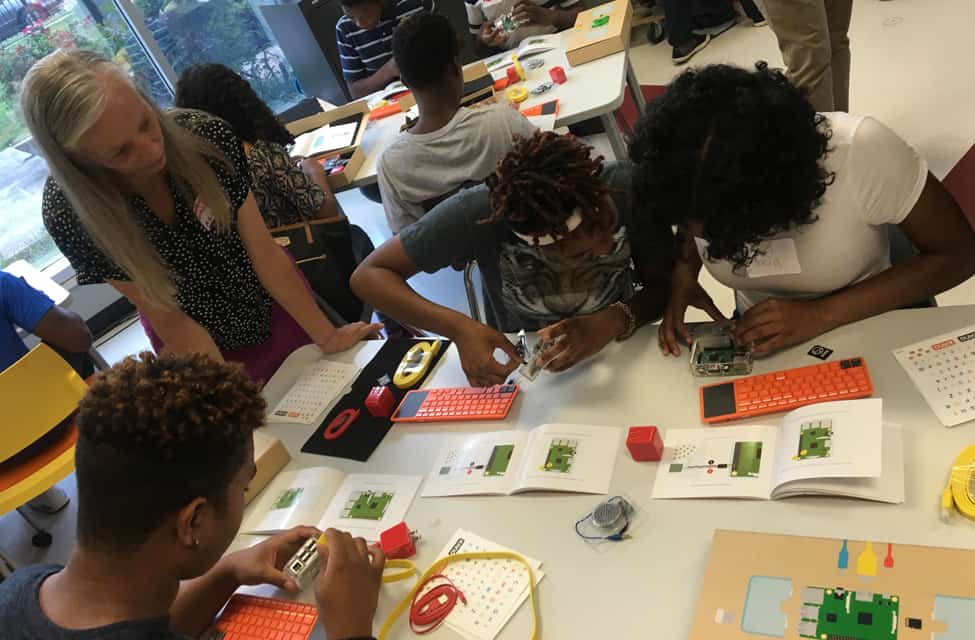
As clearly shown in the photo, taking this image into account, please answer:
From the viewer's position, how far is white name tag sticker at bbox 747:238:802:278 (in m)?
1.35

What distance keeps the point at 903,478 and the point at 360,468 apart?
3.18 ft

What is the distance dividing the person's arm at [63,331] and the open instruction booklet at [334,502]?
5.14 feet

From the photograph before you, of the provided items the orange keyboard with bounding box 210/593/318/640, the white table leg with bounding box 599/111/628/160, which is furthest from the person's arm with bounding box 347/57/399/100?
the orange keyboard with bounding box 210/593/318/640

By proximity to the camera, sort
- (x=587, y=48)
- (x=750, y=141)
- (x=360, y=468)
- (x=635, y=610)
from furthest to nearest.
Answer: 1. (x=587, y=48)
2. (x=360, y=468)
3. (x=750, y=141)
4. (x=635, y=610)

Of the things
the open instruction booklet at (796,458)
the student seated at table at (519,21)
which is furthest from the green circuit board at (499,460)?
the student seated at table at (519,21)

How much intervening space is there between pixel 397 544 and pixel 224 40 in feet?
16.7

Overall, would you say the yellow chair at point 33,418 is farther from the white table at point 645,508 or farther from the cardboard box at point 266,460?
the white table at point 645,508

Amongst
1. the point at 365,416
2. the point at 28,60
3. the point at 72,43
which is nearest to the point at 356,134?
the point at 365,416

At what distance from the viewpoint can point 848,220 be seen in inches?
51.6

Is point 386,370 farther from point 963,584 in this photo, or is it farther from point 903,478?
point 963,584

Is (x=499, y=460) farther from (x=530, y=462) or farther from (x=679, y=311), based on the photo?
(x=679, y=311)

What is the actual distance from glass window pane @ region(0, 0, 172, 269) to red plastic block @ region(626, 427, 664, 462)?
4044 millimetres

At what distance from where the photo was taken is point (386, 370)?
67.7 inches

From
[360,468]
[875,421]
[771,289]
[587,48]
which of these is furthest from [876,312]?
[587,48]
